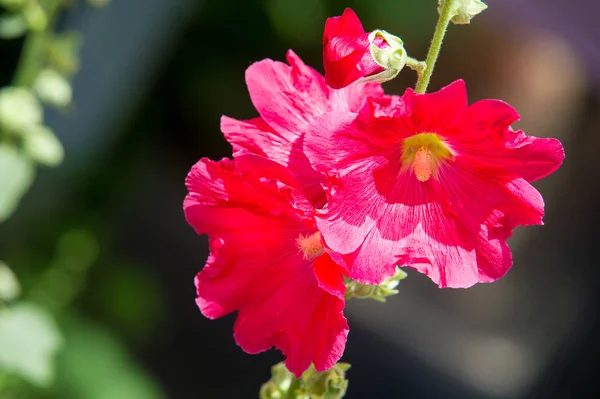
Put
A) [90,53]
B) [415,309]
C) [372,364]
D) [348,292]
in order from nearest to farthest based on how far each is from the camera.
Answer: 1. [348,292]
2. [90,53]
3. [372,364]
4. [415,309]

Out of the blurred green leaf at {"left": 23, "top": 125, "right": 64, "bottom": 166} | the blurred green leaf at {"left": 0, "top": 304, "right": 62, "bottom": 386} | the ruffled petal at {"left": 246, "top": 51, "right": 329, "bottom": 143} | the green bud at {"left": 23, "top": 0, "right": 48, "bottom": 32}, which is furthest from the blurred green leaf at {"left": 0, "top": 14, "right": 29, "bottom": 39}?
the ruffled petal at {"left": 246, "top": 51, "right": 329, "bottom": 143}

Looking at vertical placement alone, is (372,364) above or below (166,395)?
above

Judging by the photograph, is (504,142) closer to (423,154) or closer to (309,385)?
(423,154)

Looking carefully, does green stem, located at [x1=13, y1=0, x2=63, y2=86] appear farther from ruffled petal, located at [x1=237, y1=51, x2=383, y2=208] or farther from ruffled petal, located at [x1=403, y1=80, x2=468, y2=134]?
ruffled petal, located at [x1=403, y1=80, x2=468, y2=134]

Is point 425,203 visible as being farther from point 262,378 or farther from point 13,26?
point 262,378

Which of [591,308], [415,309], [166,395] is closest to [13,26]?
[166,395]

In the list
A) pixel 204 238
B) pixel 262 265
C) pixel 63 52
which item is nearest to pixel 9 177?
pixel 63 52
